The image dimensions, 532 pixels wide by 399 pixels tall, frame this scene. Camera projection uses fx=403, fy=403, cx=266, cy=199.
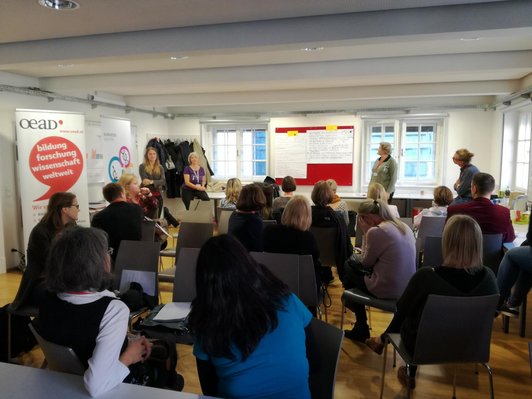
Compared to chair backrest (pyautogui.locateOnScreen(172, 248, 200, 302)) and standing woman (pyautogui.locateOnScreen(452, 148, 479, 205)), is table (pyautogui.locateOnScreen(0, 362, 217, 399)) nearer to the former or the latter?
chair backrest (pyautogui.locateOnScreen(172, 248, 200, 302))

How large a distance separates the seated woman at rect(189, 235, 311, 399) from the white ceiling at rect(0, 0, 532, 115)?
2.17 metres

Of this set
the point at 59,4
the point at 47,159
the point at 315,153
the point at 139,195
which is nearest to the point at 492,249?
the point at 139,195

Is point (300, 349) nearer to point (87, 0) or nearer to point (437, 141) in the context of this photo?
point (87, 0)

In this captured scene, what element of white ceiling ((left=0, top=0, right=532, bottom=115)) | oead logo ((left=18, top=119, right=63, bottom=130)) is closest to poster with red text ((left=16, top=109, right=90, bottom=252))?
oead logo ((left=18, top=119, right=63, bottom=130))

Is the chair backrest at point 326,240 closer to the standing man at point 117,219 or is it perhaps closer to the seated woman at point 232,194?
the seated woman at point 232,194

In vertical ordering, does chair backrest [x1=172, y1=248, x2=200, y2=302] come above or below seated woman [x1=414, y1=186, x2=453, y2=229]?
below

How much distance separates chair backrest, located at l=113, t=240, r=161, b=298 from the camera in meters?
2.84

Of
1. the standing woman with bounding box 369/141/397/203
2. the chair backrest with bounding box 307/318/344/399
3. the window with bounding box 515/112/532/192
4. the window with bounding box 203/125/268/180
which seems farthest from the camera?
the window with bounding box 203/125/268/180

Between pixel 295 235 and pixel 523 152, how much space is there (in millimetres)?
4810

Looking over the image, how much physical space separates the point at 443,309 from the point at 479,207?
187 centimetres

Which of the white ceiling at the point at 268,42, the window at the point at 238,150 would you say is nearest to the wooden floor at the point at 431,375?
the white ceiling at the point at 268,42

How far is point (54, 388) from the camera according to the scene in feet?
4.33

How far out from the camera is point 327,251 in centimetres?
Result: 357

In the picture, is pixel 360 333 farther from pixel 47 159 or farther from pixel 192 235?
pixel 47 159
